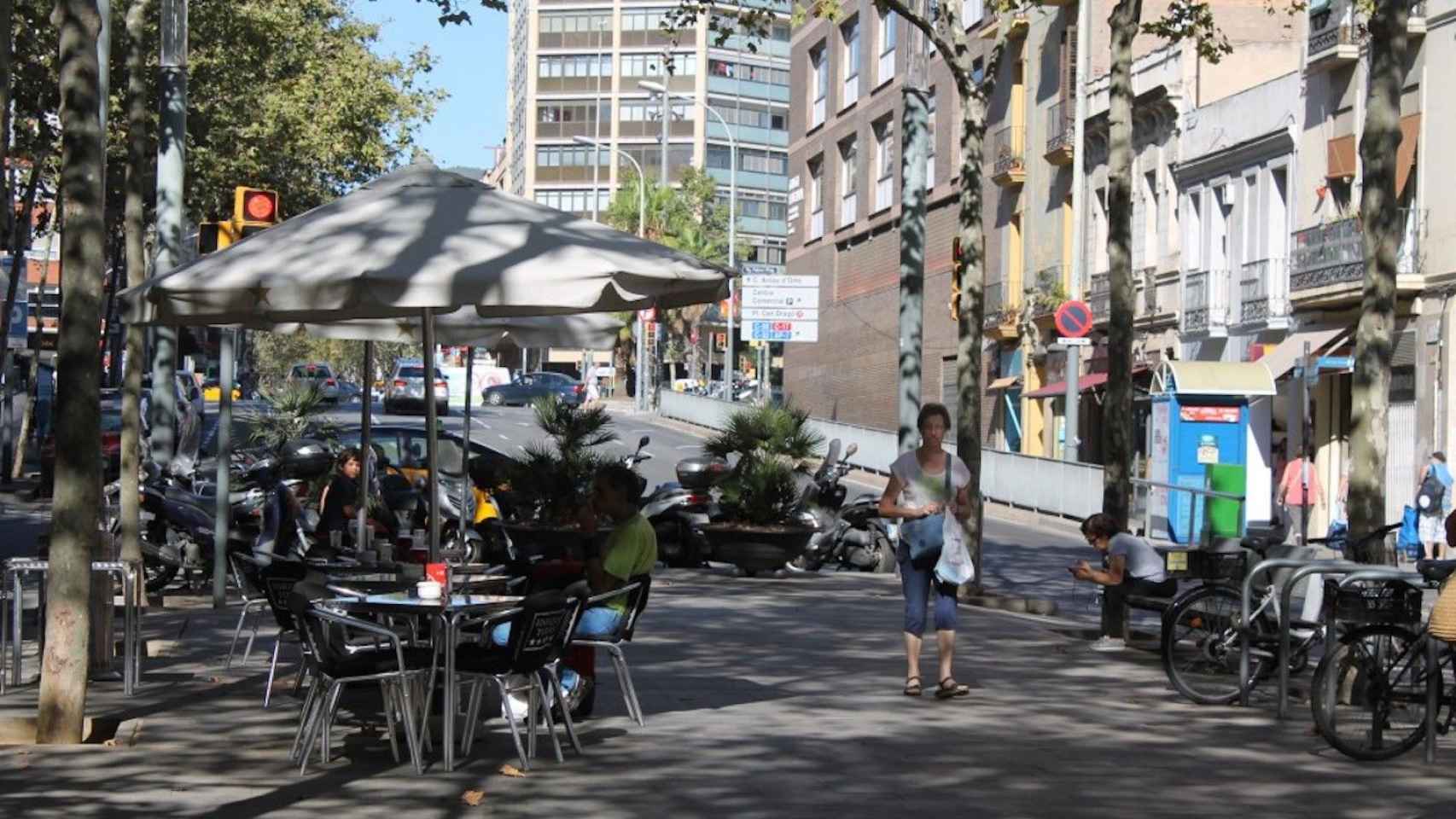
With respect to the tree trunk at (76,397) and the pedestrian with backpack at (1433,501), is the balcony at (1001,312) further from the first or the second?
the tree trunk at (76,397)

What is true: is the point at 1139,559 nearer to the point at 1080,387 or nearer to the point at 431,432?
the point at 431,432

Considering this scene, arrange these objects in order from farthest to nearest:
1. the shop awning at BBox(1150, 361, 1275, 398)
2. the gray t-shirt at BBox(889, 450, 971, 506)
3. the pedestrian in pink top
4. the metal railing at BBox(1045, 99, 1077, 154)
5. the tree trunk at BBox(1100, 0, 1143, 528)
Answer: the metal railing at BBox(1045, 99, 1077, 154)
the pedestrian in pink top
the shop awning at BBox(1150, 361, 1275, 398)
the tree trunk at BBox(1100, 0, 1143, 528)
the gray t-shirt at BBox(889, 450, 971, 506)

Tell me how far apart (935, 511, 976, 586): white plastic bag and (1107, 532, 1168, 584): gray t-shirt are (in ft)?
7.64

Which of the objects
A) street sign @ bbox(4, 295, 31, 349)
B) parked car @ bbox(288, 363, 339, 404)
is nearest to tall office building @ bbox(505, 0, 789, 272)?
parked car @ bbox(288, 363, 339, 404)

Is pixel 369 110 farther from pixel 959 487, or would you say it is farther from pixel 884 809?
pixel 884 809

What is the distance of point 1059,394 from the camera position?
49719 mm

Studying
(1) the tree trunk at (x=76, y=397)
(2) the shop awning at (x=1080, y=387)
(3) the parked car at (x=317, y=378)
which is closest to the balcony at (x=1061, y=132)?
(2) the shop awning at (x=1080, y=387)

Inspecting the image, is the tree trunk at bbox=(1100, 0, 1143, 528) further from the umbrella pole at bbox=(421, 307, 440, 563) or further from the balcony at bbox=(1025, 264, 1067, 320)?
the balcony at bbox=(1025, 264, 1067, 320)

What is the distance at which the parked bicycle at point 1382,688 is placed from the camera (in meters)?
10.4

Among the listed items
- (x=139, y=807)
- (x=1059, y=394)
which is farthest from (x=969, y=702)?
(x=1059, y=394)

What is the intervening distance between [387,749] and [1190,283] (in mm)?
35495

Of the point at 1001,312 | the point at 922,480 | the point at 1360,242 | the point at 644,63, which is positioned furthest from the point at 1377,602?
the point at 644,63

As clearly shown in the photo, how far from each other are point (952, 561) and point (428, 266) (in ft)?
12.9

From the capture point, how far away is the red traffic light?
51.2 ft
